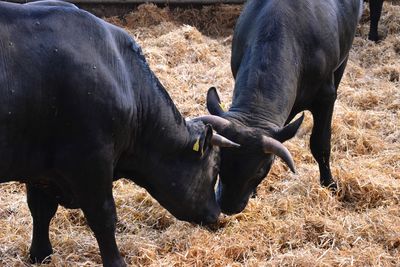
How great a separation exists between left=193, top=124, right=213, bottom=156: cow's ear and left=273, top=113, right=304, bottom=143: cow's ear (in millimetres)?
728

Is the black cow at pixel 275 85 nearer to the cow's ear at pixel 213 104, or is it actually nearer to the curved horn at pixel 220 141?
the cow's ear at pixel 213 104

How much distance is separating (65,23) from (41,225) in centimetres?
150

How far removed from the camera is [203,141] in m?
3.99

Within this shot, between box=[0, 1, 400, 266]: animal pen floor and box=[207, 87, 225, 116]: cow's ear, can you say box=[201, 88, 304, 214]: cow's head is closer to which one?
box=[207, 87, 225, 116]: cow's ear

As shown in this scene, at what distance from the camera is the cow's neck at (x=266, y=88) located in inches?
185

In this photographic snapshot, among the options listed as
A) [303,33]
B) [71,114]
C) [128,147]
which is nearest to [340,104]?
[303,33]

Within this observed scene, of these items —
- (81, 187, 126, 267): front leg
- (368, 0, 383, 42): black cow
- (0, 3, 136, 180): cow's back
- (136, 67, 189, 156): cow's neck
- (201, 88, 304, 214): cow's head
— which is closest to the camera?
(0, 3, 136, 180): cow's back

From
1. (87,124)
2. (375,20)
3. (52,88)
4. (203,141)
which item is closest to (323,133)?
(203,141)

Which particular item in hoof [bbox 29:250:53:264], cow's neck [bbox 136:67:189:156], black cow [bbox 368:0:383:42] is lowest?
black cow [bbox 368:0:383:42]

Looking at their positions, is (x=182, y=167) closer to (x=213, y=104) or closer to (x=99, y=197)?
(x=99, y=197)

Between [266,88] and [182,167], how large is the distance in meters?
1.12

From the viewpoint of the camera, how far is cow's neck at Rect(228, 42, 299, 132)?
4691 mm

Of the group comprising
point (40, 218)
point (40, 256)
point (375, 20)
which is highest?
point (40, 218)

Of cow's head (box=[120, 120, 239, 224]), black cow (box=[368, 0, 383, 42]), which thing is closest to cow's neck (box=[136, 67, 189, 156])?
cow's head (box=[120, 120, 239, 224])
